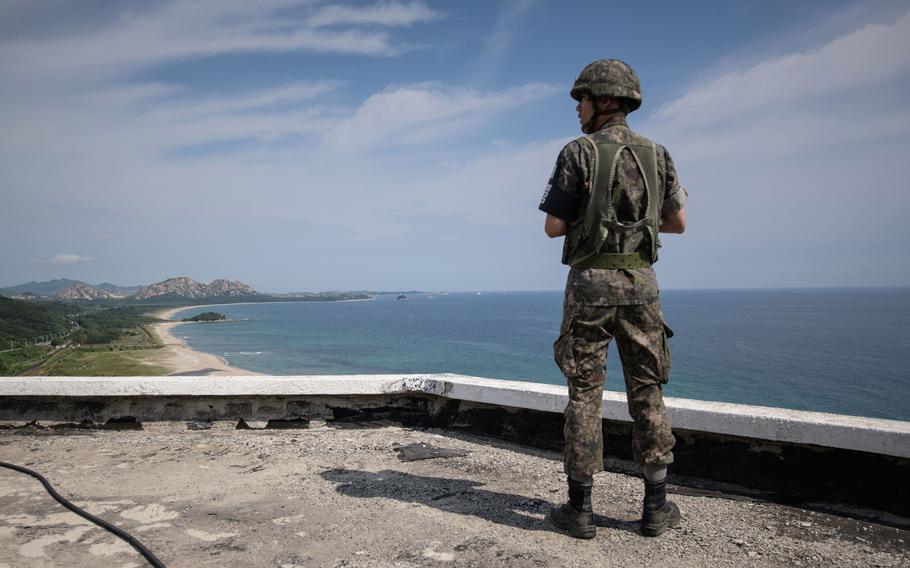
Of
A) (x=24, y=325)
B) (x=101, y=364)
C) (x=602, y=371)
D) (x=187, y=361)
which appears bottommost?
(x=101, y=364)

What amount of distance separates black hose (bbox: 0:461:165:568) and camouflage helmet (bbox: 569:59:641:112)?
2.93 metres

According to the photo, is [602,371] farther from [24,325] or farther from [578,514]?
[24,325]

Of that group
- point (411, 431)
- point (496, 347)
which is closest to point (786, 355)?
point (496, 347)

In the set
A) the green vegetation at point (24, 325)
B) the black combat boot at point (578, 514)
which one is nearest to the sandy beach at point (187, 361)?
the green vegetation at point (24, 325)

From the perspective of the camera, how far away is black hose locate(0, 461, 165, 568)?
93.2 inches

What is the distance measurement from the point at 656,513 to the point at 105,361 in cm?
8682

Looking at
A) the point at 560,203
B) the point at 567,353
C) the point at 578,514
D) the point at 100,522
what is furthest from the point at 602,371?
the point at 100,522

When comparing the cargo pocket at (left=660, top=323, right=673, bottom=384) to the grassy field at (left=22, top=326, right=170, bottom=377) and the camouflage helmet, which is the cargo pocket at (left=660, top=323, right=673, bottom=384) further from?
the grassy field at (left=22, top=326, right=170, bottom=377)

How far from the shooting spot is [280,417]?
15.7 feet

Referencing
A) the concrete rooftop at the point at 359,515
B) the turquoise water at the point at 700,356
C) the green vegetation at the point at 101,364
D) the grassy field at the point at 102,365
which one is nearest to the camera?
the concrete rooftop at the point at 359,515

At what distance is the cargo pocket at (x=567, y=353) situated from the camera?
281cm

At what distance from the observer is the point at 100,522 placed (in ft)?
8.98

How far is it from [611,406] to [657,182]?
1.58m

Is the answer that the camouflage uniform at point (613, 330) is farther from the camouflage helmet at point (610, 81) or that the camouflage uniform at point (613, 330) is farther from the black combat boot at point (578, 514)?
the camouflage helmet at point (610, 81)
